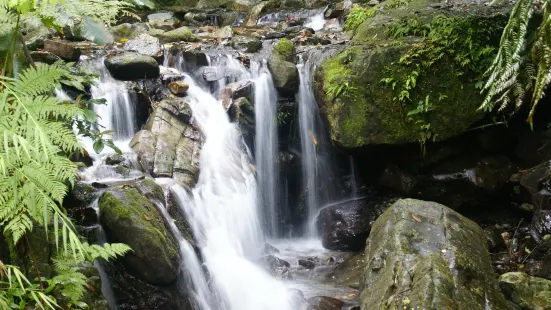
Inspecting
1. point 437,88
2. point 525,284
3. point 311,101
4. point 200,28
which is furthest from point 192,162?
point 200,28

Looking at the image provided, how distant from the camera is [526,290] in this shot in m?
4.18

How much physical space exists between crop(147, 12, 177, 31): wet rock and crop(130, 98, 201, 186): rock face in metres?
6.47

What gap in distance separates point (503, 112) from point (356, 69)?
88.1 inches

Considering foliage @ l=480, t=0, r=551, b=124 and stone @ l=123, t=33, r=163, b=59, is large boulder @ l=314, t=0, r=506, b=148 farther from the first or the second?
stone @ l=123, t=33, r=163, b=59

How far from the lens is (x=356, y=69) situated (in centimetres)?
662

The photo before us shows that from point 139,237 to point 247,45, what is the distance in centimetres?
702

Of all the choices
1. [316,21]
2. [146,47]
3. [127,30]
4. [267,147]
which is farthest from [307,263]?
[316,21]

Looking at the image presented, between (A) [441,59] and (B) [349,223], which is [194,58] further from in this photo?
(A) [441,59]

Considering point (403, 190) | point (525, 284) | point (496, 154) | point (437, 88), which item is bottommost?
point (525, 284)

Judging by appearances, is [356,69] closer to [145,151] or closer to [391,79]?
[391,79]

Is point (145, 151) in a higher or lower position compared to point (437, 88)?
lower

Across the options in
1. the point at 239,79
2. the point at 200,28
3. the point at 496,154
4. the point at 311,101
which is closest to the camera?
the point at 496,154

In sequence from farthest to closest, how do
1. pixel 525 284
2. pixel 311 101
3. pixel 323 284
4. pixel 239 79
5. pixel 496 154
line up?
pixel 239 79 < pixel 311 101 < pixel 496 154 < pixel 323 284 < pixel 525 284

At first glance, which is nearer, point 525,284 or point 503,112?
point 525,284
